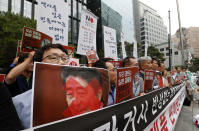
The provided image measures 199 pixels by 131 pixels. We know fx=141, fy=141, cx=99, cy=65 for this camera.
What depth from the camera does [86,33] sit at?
332 centimetres

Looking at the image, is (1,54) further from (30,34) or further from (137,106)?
(137,106)

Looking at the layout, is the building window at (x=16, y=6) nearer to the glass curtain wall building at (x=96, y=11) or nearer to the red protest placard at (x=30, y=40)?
the glass curtain wall building at (x=96, y=11)

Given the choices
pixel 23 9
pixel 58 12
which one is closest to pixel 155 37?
pixel 23 9

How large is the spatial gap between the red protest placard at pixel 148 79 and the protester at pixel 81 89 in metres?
1.25

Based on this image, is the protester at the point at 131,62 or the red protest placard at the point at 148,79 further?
the protester at the point at 131,62

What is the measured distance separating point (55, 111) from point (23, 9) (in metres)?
17.4

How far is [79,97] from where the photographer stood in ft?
3.00

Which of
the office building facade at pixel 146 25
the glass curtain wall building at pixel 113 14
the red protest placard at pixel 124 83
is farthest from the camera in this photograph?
the office building facade at pixel 146 25

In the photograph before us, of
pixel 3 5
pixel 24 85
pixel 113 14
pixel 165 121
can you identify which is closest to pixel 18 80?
pixel 24 85

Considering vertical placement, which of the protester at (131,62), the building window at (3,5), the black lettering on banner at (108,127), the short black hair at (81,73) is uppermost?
the building window at (3,5)

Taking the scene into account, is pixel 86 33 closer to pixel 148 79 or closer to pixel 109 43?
pixel 109 43

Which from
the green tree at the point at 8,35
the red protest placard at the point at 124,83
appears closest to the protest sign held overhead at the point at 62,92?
the red protest placard at the point at 124,83

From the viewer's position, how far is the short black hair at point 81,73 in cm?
84

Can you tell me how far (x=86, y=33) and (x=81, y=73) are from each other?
2.50 m
